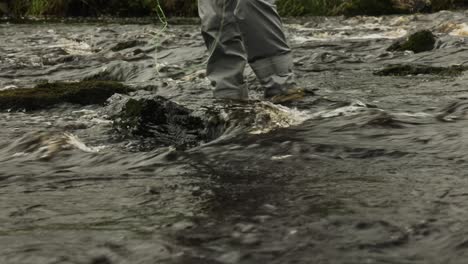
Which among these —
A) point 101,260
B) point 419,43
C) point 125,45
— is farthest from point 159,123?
point 125,45

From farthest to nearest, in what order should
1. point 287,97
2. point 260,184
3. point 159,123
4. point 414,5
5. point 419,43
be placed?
point 414,5
point 419,43
point 287,97
point 159,123
point 260,184

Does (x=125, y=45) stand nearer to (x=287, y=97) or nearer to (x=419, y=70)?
(x=419, y=70)

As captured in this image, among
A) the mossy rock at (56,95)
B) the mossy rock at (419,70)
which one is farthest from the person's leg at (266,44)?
the mossy rock at (419,70)

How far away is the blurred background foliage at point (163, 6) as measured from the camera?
18641 millimetres

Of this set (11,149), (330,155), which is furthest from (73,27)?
(330,155)

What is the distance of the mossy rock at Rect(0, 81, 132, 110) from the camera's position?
18.5 ft

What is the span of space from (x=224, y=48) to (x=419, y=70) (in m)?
2.57

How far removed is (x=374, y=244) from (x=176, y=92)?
4.17 m

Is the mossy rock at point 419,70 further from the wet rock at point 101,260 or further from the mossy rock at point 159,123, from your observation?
the wet rock at point 101,260

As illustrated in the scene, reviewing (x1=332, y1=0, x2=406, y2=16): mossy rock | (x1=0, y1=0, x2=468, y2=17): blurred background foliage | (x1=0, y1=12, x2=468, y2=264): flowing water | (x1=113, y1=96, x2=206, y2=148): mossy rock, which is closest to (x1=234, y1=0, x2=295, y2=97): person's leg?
(x1=0, y1=12, x2=468, y2=264): flowing water

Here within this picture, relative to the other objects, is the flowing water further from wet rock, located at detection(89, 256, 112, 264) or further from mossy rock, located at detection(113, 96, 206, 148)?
mossy rock, located at detection(113, 96, 206, 148)

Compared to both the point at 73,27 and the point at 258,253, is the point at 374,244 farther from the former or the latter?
the point at 73,27

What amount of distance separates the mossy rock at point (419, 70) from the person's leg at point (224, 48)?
2.24 meters

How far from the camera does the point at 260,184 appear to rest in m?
2.97
